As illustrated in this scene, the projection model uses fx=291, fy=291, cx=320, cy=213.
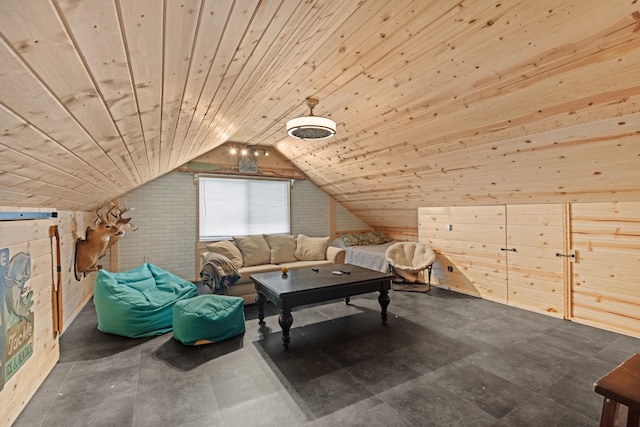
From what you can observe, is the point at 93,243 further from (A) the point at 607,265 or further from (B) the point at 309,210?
(A) the point at 607,265

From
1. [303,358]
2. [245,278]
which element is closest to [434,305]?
[303,358]

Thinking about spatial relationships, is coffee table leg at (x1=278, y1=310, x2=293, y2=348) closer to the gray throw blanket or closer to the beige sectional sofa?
the gray throw blanket

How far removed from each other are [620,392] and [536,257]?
3229mm

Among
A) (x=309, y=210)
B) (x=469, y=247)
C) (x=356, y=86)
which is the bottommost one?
(x=469, y=247)

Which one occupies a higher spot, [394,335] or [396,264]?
[396,264]

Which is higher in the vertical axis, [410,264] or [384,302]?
[410,264]

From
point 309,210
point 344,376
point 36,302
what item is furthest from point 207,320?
point 309,210

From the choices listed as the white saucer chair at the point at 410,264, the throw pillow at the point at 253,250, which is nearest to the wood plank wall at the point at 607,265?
the white saucer chair at the point at 410,264

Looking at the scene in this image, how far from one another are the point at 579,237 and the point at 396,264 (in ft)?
7.79

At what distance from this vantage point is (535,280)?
12.3 feet

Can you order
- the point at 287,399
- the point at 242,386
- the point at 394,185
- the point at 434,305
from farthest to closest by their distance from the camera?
1. the point at 394,185
2. the point at 434,305
3. the point at 242,386
4. the point at 287,399

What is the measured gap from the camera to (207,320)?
278 cm

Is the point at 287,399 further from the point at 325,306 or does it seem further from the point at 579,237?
the point at 579,237

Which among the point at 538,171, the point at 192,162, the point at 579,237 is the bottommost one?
the point at 579,237
